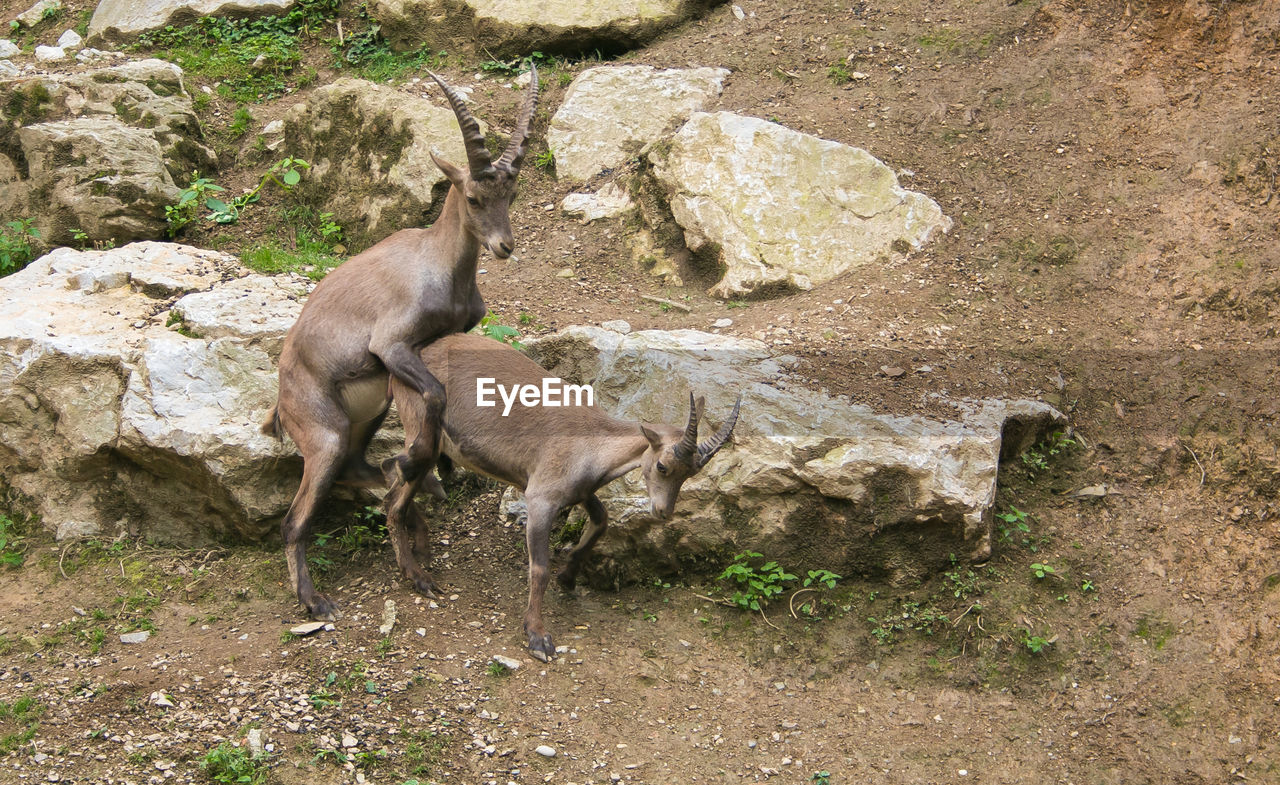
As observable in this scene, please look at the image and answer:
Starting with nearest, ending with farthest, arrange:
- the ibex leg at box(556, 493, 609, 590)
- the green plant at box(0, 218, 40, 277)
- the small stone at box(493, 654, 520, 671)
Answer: the small stone at box(493, 654, 520, 671)
the ibex leg at box(556, 493, 609, 590)
the green plant at box(0, 218, 40, 277)

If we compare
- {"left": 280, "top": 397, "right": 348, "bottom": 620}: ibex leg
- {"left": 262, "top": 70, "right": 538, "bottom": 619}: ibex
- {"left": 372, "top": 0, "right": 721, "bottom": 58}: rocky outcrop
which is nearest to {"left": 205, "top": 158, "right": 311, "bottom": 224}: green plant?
{"left": 372, "top": 0, "right": 721, "bottom": 58}: rocky outcrop

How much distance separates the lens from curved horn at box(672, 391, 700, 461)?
5734mm

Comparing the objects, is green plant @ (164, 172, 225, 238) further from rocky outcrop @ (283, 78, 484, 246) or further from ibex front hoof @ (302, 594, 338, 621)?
ibex front hoof @ (302, 594, 338, 621)

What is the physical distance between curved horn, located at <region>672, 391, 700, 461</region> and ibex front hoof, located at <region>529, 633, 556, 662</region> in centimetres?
134

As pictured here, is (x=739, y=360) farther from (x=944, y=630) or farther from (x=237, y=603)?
(x=237, y=603)

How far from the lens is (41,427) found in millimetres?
7078

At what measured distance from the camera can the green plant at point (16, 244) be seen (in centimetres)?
880

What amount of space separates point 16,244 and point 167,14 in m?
4.15

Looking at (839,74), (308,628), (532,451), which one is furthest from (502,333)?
(839,74)

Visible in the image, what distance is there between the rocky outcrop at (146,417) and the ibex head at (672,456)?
2.40 metres

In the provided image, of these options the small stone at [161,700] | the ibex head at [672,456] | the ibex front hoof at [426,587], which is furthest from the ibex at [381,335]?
the ibex head at [672,456]

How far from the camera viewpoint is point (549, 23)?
10797 millimetres

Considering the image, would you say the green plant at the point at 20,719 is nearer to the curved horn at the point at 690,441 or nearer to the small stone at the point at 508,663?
the small stone at the point at 508,663

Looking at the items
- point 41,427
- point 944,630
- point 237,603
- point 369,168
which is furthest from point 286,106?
point 944,630
